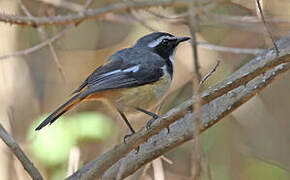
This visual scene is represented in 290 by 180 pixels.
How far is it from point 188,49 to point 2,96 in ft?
5.97

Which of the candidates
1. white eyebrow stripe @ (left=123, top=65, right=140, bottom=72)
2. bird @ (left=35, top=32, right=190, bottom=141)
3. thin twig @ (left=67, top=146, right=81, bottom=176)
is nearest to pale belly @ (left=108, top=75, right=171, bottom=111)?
bird @ (left=35, top=32, right=190, bottom=141)

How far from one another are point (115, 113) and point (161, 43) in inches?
49.9

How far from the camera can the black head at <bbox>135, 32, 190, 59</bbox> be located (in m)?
4.05

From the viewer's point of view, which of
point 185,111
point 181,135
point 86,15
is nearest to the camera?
point 185,111

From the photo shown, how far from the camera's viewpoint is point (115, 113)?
5.12 metres

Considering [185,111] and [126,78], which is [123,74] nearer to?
[126,78]

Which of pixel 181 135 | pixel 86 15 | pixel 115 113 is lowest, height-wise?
pixel 115 113

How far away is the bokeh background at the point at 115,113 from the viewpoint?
4359mm

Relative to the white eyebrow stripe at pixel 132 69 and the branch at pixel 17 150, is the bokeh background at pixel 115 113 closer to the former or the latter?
the white eyebrow stripe at pixel 132 69

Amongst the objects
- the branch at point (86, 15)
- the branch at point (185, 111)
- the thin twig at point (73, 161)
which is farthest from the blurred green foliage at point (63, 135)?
the branch at point (86, 15)

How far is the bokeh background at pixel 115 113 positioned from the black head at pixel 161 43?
11.9 inches

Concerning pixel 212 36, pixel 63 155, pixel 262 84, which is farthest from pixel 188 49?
pixel 262 84

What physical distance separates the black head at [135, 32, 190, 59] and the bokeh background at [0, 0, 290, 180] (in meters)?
0.30

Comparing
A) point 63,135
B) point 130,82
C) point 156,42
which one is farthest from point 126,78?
point 63,135
